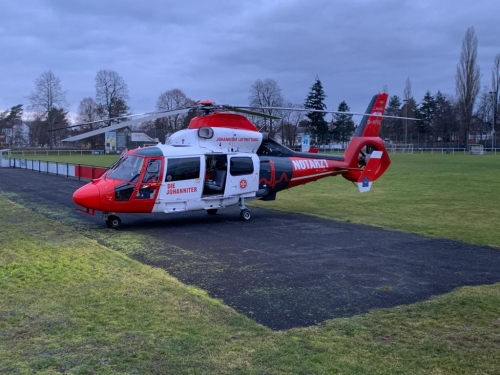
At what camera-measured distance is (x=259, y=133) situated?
14227 millimetres

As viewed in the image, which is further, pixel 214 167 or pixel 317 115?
pixel 317 115

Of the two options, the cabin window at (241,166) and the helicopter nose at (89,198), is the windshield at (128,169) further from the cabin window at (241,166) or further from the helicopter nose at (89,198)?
the cabin window at (241,166)

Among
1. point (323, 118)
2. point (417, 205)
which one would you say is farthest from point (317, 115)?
point (417, 205)

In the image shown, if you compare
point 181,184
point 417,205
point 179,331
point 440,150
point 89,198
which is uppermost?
point 440,150

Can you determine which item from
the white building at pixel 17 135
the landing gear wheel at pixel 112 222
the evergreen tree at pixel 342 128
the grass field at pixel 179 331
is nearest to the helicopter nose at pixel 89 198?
the landing gear wheel at pixel 112 222

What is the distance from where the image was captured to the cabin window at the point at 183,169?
12.3 metres

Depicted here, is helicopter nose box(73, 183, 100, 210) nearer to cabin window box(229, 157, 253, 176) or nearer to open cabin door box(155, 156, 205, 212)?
open cabin door box(155, 156, 205, 212)

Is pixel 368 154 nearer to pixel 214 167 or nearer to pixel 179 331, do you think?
pixel 214 167

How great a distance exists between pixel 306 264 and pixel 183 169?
5.22 metres

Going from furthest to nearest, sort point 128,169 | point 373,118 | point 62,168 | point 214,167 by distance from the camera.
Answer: point 62,168
point 373,118
point 214,167
point 128,169

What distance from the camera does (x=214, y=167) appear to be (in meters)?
13.5

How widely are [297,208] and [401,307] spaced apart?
10317 mm

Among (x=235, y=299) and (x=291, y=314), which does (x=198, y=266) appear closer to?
(x=235, y=299)

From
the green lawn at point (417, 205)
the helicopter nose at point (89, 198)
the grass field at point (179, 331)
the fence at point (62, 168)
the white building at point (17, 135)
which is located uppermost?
the white building at point (17, 135)
